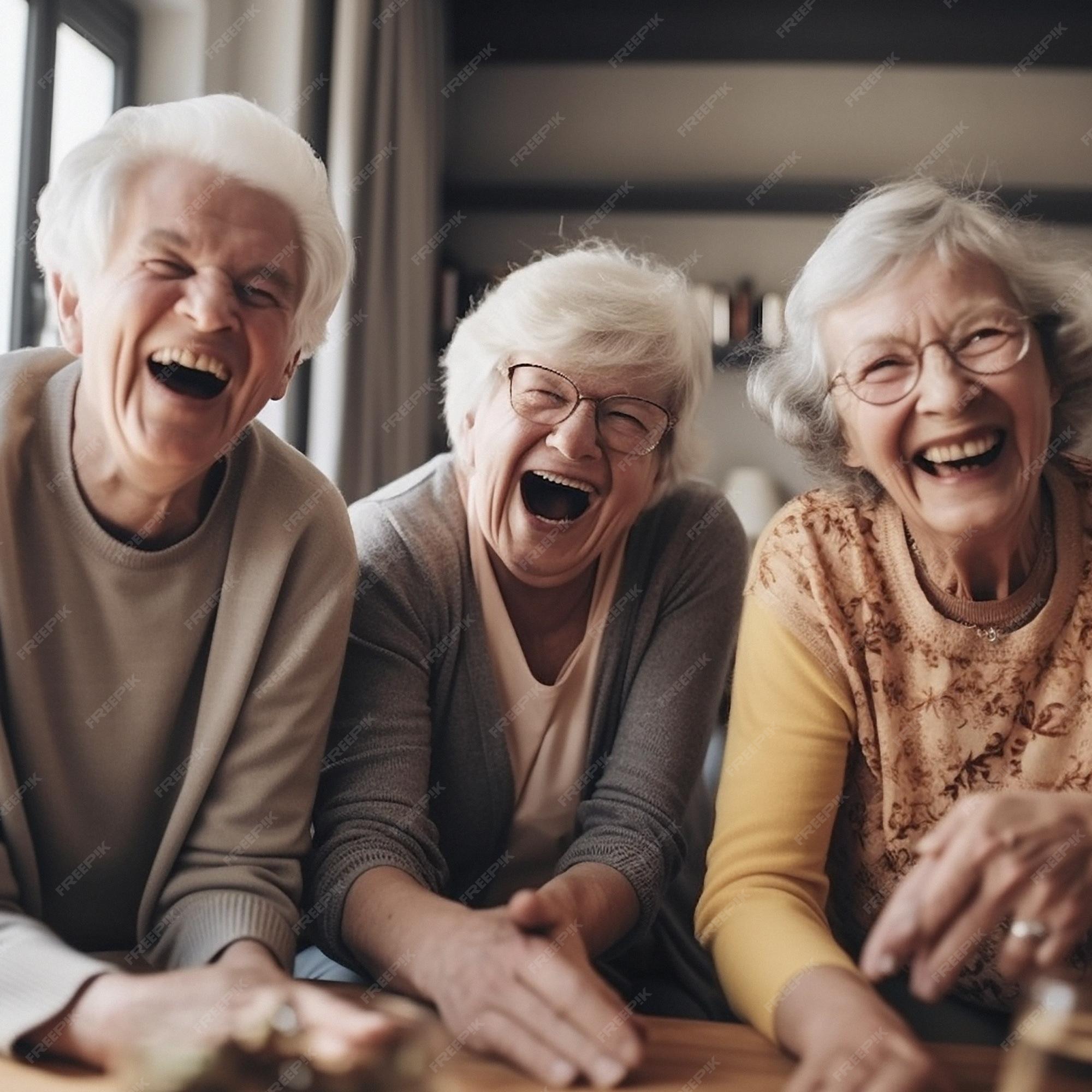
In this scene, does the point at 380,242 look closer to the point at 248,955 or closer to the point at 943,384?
the point at 943,384

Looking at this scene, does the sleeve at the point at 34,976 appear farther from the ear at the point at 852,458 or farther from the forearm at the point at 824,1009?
the ear at the point at 852,458

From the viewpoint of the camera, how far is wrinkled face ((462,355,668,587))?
1421 millimetres

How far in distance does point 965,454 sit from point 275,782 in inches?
30.5

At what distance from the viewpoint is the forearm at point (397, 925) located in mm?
1067

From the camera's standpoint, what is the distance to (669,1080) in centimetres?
88

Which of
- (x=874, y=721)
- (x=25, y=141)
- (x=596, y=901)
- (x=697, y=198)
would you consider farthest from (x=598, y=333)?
(x=697, y=198)

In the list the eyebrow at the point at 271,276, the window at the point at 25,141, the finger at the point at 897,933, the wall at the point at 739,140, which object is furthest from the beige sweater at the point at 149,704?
the wall at the point at 739,140

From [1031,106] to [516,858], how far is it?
418cm

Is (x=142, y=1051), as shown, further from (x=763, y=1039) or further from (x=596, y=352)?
(x=596, y=352)

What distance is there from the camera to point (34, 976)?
0.92 meters

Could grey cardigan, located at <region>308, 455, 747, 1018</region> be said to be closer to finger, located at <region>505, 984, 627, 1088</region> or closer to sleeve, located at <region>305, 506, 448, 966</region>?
sleeve, located at <region>305, 506, 448, 966</region>

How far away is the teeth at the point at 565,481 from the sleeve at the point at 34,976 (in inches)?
28.5

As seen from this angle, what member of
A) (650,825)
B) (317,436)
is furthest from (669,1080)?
(317,436)

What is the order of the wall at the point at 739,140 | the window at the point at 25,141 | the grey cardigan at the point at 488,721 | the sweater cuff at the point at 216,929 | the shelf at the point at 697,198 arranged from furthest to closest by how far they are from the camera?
→ the wall at the point at 739,140
the shelf at the point at 697,198
the window at the point at 25,141
the grey cardigan at the point at 488,721
the sweater cuff at the point at 216,929
